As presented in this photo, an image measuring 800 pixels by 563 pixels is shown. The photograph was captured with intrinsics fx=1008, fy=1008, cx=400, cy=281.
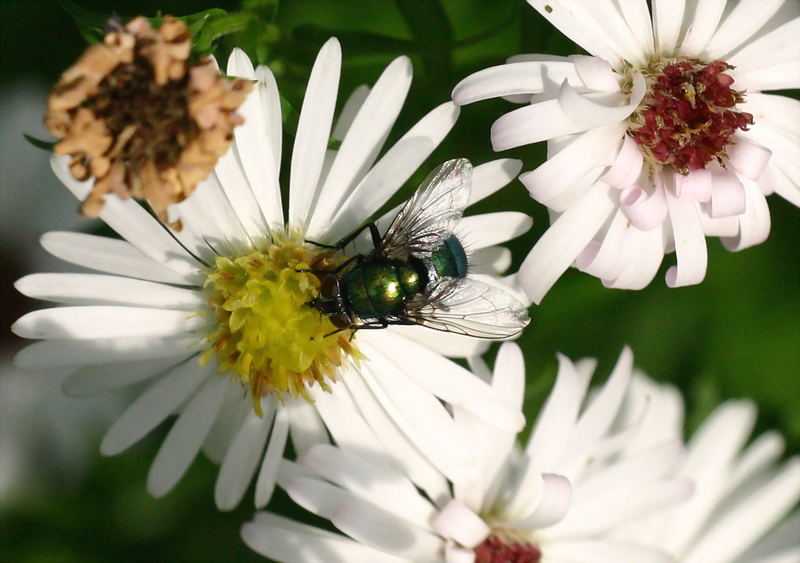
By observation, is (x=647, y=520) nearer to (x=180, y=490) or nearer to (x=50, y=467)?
(x=180, y=490)

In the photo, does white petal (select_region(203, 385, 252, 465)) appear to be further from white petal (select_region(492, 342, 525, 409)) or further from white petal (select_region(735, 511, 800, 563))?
white petal (select_region(735, 511, 800, 563))

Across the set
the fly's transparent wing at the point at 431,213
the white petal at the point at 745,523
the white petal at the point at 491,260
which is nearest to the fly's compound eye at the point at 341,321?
the fly's transparent wing at the point at 431,213

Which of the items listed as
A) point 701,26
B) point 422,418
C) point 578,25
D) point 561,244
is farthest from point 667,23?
point 422,418

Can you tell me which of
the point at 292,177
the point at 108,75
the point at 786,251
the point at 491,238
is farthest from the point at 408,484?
the point at 786,251

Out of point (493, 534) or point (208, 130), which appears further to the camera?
point (493, 534)

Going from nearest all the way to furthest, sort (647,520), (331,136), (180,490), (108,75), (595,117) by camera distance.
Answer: (108,75), (595,117), (331,136), (647,520), (180,490)

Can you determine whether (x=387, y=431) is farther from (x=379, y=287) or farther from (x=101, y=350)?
(x=101, y=350)

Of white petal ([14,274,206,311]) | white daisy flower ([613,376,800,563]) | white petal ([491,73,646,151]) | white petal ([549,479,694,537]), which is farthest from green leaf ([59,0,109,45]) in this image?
white daisy flower ([613,376,800,563])

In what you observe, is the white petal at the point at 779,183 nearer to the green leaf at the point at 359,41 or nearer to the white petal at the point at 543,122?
the white petal at the point at 543,122
